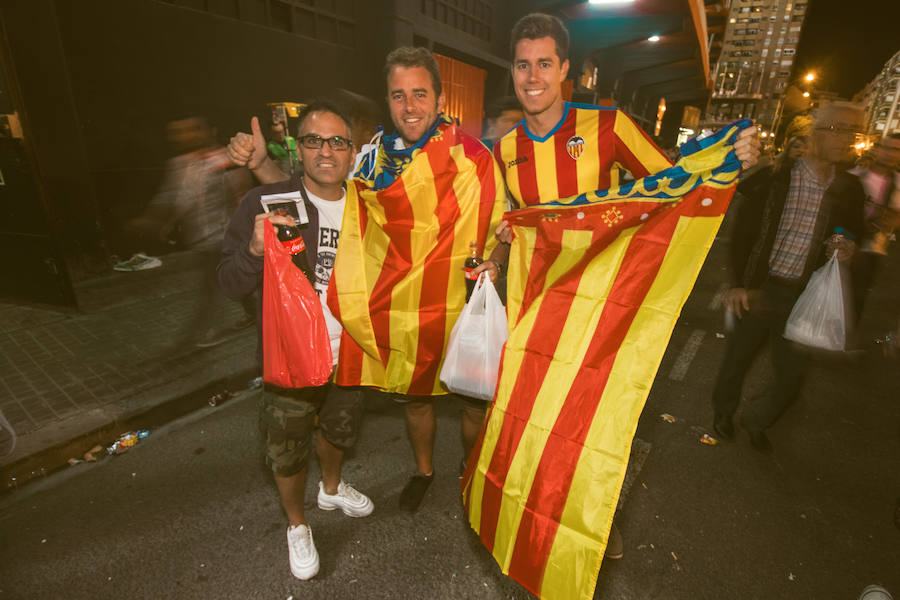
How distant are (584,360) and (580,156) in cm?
111

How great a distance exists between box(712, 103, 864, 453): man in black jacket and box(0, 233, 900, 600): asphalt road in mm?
673

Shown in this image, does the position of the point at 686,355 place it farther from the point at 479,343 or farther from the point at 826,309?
the point at 479,343

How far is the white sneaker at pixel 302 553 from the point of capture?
90.0 inches

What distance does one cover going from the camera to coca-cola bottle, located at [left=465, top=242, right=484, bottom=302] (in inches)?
86.7

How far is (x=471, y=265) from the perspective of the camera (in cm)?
221

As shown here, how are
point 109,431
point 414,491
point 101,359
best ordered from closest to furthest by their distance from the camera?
1. point 414,491
2. point 109,431
3. point 101,359

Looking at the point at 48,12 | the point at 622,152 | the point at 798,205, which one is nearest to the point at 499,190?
the point at 622,152

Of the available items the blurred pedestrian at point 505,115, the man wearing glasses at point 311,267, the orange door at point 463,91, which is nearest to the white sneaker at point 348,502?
the man wearing glasses at point 311,267

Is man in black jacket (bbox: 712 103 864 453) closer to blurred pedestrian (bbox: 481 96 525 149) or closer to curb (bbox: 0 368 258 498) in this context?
blurred pedestrian (bbox: 481 96 525 149)

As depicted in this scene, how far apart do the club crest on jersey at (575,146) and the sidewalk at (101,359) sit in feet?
12.1

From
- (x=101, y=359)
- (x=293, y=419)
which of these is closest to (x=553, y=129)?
(x=293, y=419)

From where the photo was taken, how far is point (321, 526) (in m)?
2.64

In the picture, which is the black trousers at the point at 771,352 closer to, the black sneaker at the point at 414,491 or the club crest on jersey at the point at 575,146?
the club crest on jersey at the point at 575,146

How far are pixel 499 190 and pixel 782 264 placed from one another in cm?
204
